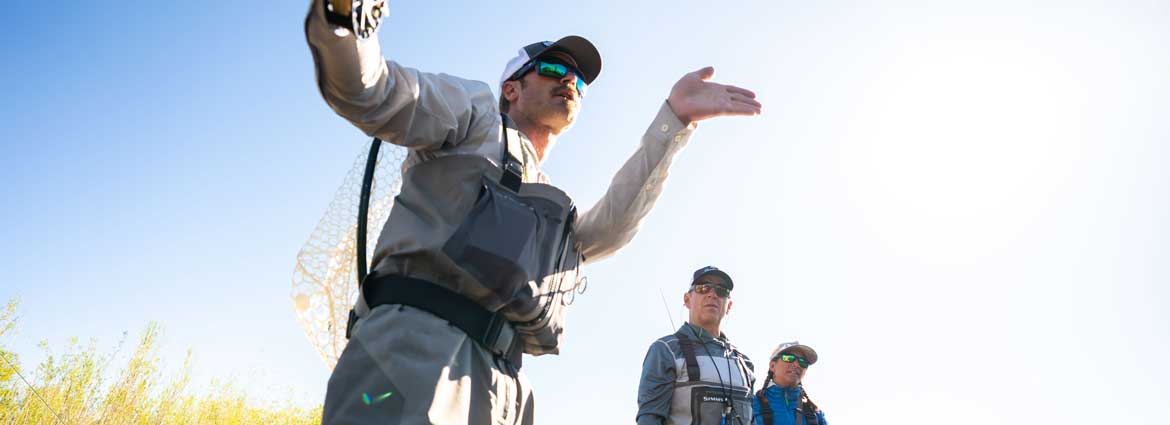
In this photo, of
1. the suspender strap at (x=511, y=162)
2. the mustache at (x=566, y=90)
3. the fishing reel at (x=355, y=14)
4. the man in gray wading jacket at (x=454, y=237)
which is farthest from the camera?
the mustache at (x=566, y=90)

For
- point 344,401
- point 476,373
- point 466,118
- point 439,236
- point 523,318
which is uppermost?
point 466,118

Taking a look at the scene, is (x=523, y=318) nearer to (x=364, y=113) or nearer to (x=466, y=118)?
(x=466, y=118)

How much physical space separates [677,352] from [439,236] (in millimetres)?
4888

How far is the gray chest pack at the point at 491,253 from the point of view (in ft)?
6.72

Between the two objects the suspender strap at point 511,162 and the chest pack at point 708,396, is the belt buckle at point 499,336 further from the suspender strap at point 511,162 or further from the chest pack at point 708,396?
the chest pack at point 708,396

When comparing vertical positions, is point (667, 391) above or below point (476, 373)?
above

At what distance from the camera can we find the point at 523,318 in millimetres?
2232

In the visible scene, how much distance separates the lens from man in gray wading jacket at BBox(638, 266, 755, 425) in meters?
6.21

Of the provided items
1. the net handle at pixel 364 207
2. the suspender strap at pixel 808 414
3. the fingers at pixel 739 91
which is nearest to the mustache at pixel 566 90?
the fingers at pixel 739 91

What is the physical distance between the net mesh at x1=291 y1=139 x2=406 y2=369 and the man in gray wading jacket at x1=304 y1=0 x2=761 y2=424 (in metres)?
0.22

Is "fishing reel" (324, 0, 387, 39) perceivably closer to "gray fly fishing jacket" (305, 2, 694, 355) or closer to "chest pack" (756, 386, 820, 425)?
"gray fly fishing jacket" (305, 2, 694, 355)

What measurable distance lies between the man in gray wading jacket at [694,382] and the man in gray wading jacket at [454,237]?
12.9ft

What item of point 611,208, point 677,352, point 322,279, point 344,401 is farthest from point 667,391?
point 344,401

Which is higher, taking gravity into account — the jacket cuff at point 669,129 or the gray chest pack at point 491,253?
the jacket cuff at point 669,129
